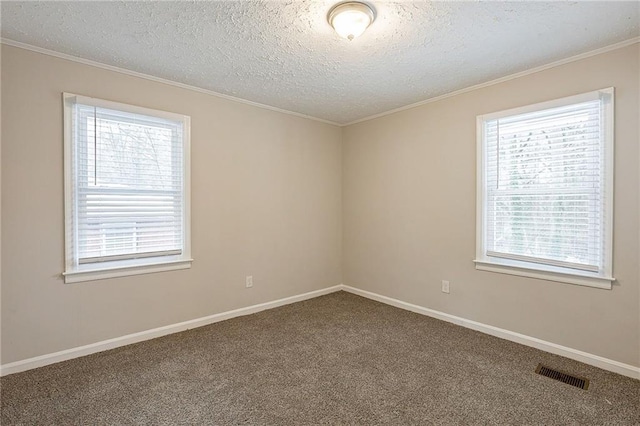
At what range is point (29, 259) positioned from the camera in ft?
7.80

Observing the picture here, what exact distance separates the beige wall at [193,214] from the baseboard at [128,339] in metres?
0.05

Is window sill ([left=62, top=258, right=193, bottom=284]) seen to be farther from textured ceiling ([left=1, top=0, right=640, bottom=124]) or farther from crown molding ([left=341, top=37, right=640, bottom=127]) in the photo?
crown molding ([left=341, top=37, right=640, bottom=127])

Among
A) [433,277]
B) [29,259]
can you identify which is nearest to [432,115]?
[433,277]

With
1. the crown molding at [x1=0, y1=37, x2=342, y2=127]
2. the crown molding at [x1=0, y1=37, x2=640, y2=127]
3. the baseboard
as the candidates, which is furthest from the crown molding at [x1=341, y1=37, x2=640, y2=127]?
the baseboard

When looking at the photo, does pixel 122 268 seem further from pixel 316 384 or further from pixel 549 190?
pixel 549 190

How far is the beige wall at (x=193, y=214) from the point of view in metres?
2.33

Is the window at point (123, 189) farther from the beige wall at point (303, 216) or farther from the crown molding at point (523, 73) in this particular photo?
the crown molding at point (523, 73)

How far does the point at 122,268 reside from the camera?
276cm

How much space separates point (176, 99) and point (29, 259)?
177cm

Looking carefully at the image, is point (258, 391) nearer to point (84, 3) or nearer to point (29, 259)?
point (29, 259)

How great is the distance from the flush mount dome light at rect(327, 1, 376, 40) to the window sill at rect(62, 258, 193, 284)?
2.45 meters

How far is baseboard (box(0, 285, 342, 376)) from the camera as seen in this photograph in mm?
2344

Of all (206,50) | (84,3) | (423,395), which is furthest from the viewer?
(206,50)

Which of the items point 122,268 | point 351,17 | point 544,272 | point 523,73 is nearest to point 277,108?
point 351,17
